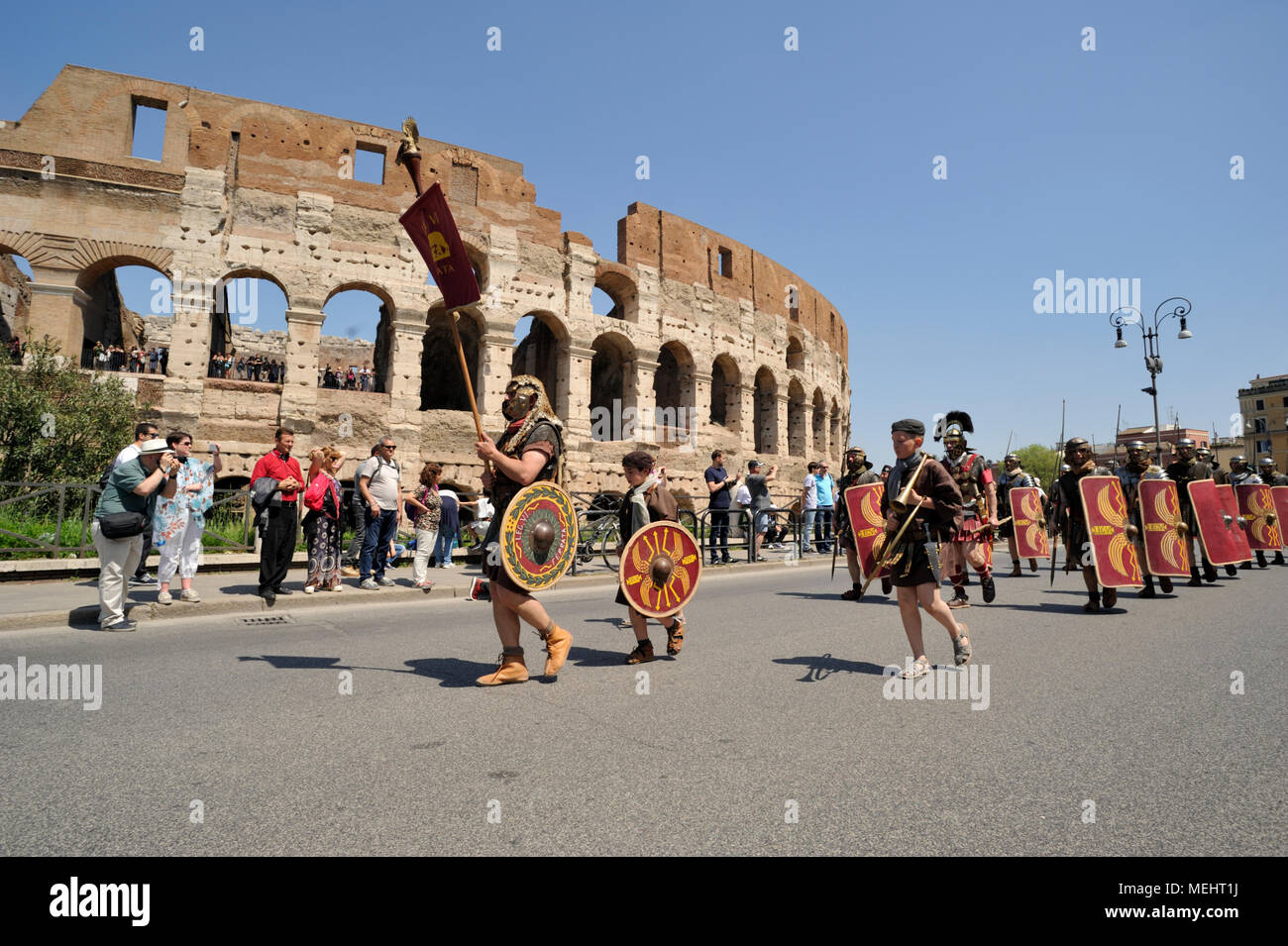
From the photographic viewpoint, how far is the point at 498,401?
20734mm

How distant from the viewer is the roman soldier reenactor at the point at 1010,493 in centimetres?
1245

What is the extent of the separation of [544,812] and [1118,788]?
2383 millimetres

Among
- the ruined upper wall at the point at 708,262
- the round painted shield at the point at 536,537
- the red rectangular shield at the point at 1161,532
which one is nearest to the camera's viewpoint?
the round painted shield at the point at 536,537

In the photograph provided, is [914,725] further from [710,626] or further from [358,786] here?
[710,626]

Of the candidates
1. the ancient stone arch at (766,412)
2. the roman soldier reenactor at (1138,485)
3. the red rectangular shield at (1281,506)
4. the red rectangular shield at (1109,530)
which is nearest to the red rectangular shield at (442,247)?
the red rectangular shield at (1109,530)

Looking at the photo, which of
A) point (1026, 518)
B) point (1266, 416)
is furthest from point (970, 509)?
point (1266, 416)

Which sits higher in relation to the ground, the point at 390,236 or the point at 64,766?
the point at 390,236

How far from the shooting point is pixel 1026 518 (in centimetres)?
1251

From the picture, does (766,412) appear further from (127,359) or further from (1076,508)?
(127,359)

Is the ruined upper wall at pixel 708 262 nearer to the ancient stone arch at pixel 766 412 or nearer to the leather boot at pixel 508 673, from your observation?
the ancient stone arch at pixel 766 412

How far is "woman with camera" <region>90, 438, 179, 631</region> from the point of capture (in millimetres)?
6449

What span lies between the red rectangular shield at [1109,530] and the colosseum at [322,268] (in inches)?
598

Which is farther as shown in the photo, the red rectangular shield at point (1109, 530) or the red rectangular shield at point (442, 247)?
the red rectangular shield at point (1109, 530)
